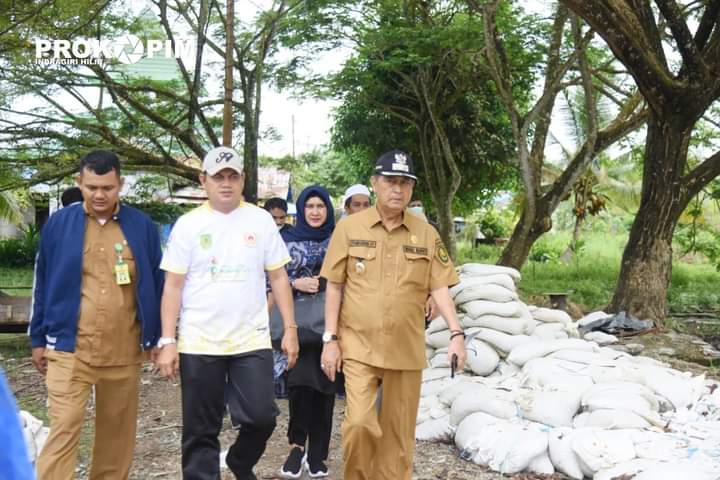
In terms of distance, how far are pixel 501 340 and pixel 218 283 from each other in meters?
3.10

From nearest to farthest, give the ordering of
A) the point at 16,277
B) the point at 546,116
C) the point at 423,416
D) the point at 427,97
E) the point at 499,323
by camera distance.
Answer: the point at 423,416, the point at 499,323, the point at 546,116, the point at 427,97, the point at 16,277

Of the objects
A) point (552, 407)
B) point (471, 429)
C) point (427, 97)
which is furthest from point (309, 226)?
point (427, 97)

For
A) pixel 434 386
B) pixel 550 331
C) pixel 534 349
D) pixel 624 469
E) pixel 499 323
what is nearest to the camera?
pixel 624 469

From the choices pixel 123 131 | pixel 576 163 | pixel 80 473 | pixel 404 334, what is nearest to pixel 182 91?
pixel 123 131

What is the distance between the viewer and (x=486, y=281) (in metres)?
6.63

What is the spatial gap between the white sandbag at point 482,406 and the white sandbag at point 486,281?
4.99 feet

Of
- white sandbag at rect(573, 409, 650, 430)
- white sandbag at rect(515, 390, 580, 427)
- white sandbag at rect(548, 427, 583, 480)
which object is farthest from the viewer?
white sandbag at rect(515, 390, 580, 427)

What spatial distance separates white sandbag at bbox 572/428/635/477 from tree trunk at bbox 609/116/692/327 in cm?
570

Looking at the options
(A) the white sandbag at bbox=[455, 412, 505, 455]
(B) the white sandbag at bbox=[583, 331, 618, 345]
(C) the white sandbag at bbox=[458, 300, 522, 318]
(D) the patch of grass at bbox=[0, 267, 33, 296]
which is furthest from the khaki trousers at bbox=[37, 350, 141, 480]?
(D) the patch of grass at bbox=[0, 267, 33, 296]

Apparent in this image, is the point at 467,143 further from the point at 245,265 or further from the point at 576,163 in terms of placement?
the point at 245,265

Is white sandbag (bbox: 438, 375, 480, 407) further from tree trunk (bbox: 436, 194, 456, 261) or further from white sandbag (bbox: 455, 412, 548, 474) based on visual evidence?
tree trunk (bbox: 436, 194, 456, 261)

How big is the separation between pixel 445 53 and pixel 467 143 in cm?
385

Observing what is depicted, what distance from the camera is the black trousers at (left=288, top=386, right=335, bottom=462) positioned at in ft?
14.6

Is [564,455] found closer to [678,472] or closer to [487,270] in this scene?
[678,472]
